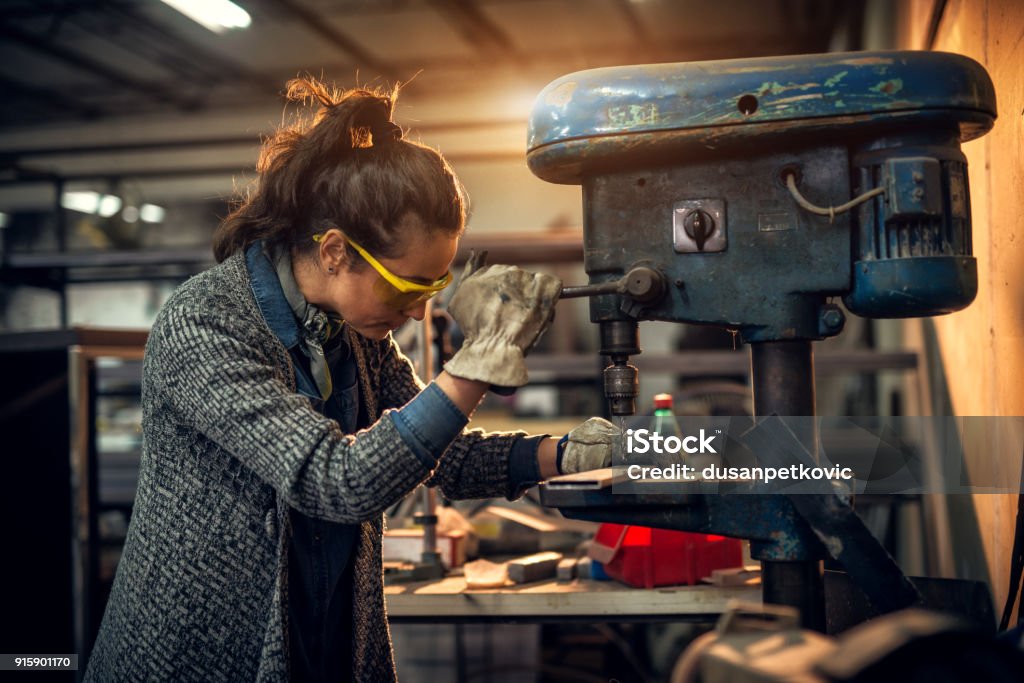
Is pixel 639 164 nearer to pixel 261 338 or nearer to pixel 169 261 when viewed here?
pixel 261 338

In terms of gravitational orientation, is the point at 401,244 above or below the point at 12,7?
below

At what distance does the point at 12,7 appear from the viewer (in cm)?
572

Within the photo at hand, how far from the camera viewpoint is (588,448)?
53.8 inches

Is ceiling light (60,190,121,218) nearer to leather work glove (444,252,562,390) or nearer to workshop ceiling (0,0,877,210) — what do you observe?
workshop ceiling (0,0,877,210)

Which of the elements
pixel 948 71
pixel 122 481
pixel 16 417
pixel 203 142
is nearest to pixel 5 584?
pixel 16 417

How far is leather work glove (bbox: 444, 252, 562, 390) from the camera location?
1.08 m

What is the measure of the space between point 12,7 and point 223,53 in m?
1.46

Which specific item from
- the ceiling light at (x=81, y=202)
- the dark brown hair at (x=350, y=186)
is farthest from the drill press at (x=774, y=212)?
the ceiling light at (x=81, y=202)

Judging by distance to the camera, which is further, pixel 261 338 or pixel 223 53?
pixel 223 53

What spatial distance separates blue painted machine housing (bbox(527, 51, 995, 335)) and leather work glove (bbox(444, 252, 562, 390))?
0.09 m

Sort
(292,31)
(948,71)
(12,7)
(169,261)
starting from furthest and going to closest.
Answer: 1. (292,31)
2. (12,7)
3. (169,261)
4. (948,71)

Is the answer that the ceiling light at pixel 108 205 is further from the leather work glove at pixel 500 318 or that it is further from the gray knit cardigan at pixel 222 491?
the leather work glove at pixel 500 318

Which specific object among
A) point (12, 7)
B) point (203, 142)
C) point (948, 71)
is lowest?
point (948, 71)

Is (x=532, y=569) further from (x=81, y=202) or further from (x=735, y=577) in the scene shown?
(x=81, y=202)
